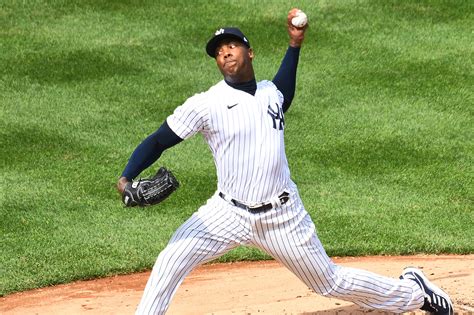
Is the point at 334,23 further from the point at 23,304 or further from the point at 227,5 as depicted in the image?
the point at 23,304

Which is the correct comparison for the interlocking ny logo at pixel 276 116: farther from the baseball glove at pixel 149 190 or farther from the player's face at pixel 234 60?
the baseball glove at pixel 149 190

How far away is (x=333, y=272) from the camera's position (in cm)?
617

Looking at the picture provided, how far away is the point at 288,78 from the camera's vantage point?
6.29 m

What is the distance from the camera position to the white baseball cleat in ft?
21.4

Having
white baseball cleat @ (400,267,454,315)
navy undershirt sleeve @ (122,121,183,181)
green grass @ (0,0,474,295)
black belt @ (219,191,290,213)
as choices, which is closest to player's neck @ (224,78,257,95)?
navy undershirt sleeve @ (122,121,183,181)

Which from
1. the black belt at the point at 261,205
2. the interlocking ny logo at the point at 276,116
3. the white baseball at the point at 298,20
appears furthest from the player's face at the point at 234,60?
the black belt at the point at 261,205

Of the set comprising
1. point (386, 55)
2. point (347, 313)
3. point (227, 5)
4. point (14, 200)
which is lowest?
point (347, 313)

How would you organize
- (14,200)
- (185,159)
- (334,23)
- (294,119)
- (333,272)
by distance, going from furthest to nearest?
(334,23) < (294,119) < (185,159) < (14,200) < (333,272)

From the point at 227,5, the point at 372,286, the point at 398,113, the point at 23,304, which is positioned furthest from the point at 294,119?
the point at 372,286

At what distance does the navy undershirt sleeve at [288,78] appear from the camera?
627cm

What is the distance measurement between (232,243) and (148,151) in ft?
2.28

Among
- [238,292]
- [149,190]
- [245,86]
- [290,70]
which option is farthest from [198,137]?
[149,190]

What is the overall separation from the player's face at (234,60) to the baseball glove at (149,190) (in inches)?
27.2

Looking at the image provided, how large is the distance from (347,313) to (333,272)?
0.80m
